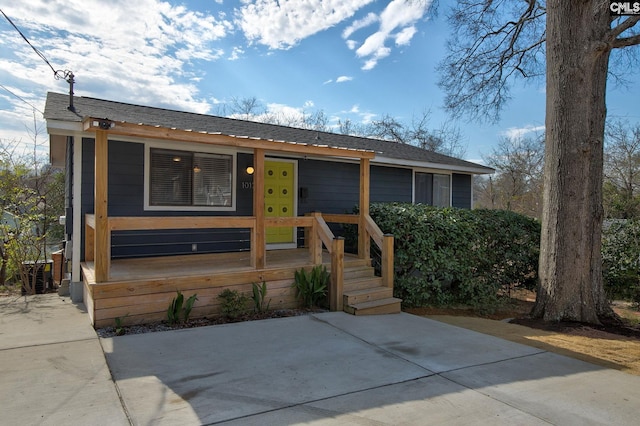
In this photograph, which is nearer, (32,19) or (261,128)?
(32,19)

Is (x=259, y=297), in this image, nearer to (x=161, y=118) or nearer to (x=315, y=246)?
(x=315, y=246)

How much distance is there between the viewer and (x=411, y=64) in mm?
19656

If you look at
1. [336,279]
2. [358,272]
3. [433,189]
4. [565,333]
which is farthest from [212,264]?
[433,189]

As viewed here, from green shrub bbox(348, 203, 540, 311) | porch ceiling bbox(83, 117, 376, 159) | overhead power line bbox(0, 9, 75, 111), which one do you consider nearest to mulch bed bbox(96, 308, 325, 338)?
green shrub bbox(348, 203, 540, 311)

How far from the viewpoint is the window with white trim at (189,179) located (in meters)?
6.70

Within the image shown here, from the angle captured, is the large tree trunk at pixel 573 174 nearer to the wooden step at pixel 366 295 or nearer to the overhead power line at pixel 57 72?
the wooden step at pixel 366 295

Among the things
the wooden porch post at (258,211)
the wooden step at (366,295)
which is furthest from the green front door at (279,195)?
the wooden step at (366,295)

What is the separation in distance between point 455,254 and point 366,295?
83.2 inches

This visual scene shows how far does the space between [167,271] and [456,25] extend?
9902 mm

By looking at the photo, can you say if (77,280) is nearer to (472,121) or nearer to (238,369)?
(238,369)

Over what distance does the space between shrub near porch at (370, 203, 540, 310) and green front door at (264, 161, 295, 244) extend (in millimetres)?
1911

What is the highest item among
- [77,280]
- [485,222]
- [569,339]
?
[485,222]

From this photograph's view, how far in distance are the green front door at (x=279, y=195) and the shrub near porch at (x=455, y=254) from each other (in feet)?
6.27

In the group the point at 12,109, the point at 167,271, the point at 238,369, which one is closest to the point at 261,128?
the point at 167,271
